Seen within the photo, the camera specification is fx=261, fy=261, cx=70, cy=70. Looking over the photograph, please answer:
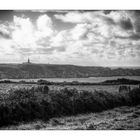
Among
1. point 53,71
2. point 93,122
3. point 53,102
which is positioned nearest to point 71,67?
point 53,71

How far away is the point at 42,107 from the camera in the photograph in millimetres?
4078

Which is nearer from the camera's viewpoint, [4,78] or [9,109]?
[9,109]

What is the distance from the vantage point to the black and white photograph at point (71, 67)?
4047 millimetres

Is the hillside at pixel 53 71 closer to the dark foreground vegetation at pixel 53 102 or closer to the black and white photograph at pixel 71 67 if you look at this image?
the black and white photograph at pixel 71 67

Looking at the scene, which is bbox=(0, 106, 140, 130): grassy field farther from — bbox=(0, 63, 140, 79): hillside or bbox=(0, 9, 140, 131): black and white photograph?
bbox=(0, 63, 140, 79): hillside

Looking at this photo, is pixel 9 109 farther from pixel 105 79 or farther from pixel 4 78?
pixel 105 79

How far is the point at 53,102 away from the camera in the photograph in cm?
414

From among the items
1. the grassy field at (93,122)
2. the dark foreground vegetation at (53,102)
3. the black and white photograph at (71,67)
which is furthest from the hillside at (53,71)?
the grassy field at (93,122)

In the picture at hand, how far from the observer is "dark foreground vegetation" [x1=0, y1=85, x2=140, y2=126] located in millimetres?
3955

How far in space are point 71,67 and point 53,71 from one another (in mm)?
307

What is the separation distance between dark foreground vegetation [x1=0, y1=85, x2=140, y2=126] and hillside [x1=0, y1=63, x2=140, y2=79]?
0.80ft

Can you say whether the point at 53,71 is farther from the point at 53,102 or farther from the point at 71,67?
the point at 53,102

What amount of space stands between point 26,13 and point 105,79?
1.67 metres

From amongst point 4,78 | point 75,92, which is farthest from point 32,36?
point 75,92
